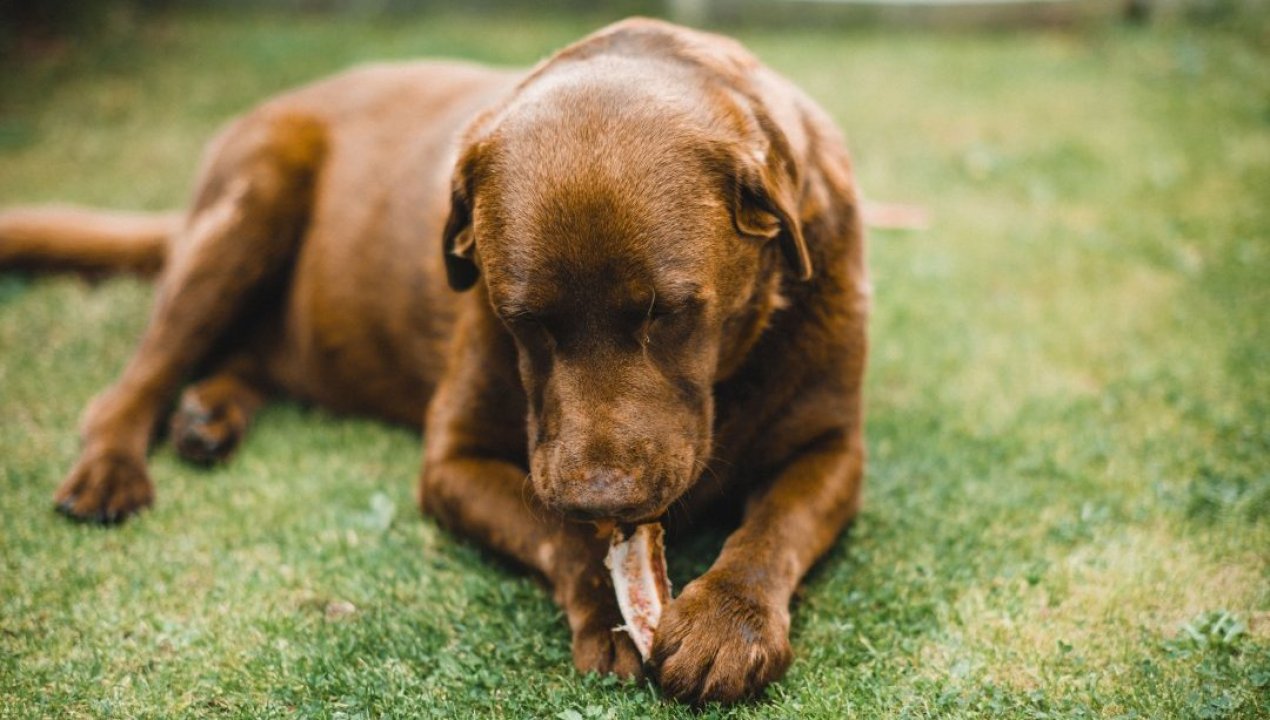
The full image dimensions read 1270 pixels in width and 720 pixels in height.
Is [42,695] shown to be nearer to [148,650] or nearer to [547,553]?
[148,650]

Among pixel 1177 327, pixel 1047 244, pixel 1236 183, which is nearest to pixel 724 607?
pixel 1177 327

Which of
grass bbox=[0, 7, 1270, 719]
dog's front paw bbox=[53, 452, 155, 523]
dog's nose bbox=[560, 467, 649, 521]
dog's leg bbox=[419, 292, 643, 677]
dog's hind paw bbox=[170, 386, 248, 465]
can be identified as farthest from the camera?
dog's hind paw bbox=[170, 386, 248, 465]

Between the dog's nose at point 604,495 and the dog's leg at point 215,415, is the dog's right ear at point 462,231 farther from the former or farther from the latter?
the dog's leg at point 215,415

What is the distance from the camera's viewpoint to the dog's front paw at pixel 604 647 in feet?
8.64

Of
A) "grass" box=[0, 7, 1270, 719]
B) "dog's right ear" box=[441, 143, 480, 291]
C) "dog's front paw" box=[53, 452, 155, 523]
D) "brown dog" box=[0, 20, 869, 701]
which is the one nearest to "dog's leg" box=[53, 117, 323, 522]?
"brown dog" box=[0, 20, 869, 701]

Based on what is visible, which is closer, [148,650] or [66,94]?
[148,650]

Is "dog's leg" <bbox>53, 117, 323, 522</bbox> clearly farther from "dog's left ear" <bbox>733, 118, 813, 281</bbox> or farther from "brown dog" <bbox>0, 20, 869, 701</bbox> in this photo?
"dog's left ear" <bbox>733, 118, 813, 281</bbox>

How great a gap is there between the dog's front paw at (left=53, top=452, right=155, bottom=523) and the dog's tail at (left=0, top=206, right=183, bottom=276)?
1.66m

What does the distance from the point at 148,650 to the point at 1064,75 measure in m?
7.06

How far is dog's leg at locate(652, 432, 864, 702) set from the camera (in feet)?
8.20

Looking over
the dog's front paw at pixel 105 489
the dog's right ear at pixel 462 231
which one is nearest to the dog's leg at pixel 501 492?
the dog's right ear at pixel 462 231

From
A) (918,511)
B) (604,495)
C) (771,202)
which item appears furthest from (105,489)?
(918,511)

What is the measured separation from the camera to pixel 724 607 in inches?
102

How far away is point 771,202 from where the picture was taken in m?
2.70
